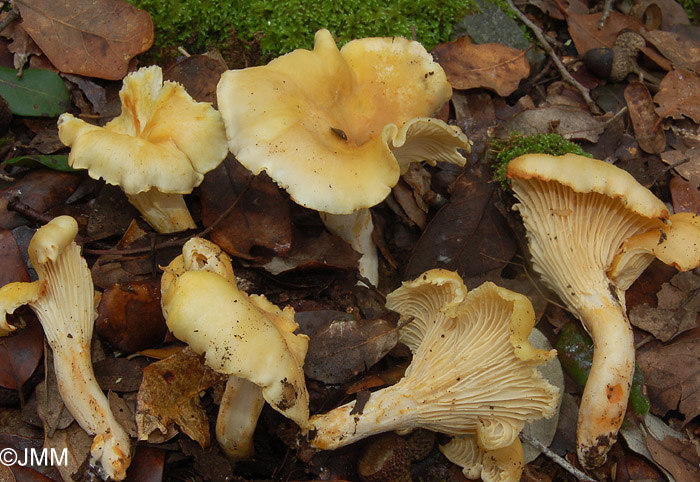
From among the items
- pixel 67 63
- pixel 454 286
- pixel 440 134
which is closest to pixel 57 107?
pixel 67 63

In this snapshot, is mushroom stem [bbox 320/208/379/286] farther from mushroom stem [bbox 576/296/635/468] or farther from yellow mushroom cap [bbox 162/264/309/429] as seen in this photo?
mushroom stem [bbox 576/296/635/468]

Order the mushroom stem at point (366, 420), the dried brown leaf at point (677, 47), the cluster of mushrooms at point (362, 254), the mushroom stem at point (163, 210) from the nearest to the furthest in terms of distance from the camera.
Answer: the cluster of mushrooms at point (362, 254) < the mushroom stem at point (366, 420) < the mushroom stem at point (163, 210) < the dried brown leaf at point (677, 47)

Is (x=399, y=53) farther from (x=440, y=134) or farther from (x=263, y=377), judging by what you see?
(x=263, y=377)

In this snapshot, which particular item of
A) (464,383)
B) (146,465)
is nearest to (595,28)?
(464,383)

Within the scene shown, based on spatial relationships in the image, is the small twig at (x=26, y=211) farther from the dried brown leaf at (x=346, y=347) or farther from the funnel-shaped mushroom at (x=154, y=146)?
the dried brown leaf at (x=346, y=347)

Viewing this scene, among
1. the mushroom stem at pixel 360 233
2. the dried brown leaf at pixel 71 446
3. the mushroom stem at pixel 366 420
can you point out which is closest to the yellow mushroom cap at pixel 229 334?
the mushroom stem at pixel 366 420

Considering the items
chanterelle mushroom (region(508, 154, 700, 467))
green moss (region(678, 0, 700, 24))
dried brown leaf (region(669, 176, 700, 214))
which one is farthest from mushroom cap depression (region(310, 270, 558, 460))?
green moss (region(678, 0, 700, 24))
